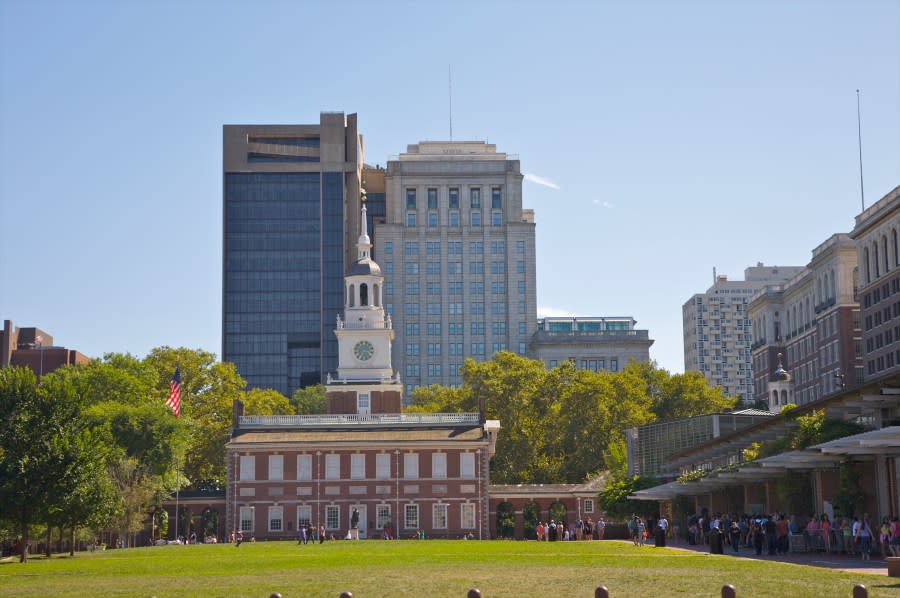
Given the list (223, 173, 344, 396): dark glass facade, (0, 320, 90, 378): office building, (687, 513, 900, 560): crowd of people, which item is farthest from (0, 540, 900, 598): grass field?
(223, 173, 344, 396): dark glass facade

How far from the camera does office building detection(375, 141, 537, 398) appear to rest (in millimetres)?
180250

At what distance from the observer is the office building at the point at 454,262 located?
180250 mm

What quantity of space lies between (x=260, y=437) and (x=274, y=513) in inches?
209

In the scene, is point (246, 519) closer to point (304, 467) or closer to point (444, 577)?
point (304, 467)

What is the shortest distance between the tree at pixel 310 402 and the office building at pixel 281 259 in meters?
17.5

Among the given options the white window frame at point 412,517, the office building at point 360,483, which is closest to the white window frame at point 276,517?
the office building at point 360,483

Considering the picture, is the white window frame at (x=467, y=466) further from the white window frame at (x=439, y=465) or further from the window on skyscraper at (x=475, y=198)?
the window on skyscraper at (x=475, y=198)

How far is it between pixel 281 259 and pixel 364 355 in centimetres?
6910

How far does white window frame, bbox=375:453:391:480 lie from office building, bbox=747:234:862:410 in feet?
106

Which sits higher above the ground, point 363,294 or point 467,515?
point 363,294

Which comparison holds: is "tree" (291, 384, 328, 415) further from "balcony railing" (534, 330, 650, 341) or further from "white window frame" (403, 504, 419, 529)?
"white window frame" (403, 504, 419, 529)

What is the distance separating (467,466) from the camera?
95062mm

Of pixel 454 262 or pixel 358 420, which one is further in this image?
pixel 454 262

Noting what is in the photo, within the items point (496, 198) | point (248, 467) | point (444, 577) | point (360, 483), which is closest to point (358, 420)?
point (360, 483)
